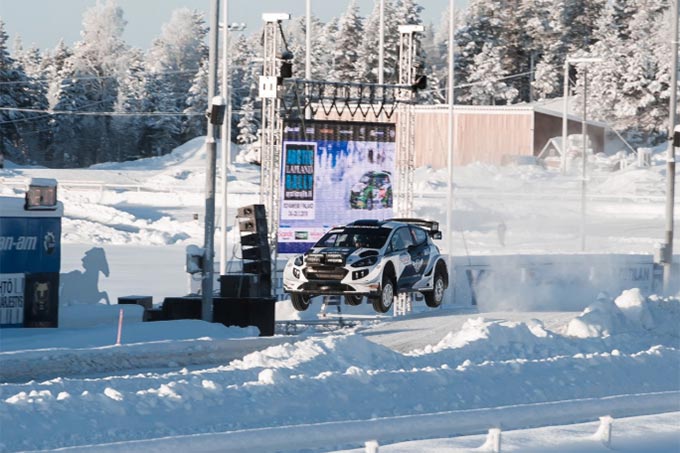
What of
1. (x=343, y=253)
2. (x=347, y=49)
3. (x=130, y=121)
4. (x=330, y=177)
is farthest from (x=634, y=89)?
(x=343, y=253)

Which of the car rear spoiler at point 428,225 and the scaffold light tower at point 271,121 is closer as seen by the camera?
the scaffold light tower at point 271,121

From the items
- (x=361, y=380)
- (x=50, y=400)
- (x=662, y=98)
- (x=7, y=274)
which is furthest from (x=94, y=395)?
(x=662, y=98)

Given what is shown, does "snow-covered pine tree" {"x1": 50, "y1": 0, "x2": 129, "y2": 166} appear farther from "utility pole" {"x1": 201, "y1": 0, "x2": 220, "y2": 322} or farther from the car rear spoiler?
"utility pole" {"x1": 201, "y1": 0, "x2": 220, "y2": 322}

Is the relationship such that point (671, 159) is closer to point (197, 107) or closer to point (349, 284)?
point (349, 284)

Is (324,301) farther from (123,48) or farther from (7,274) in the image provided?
(123,48)

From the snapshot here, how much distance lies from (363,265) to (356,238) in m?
1.05

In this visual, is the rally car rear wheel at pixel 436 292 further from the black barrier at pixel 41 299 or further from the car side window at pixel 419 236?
the black barrier at pixel 41 299

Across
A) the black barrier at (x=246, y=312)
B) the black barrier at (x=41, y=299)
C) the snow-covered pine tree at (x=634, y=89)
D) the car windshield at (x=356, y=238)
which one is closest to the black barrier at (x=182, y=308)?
the black barrier at (x=246, y=312)

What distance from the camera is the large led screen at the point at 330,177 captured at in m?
28.1

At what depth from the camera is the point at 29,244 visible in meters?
22.0

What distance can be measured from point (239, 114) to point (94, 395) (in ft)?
340

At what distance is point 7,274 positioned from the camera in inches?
851

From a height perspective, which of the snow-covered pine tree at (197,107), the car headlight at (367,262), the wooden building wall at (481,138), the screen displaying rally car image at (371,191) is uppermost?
the snow-covered pine tree at (197,107)

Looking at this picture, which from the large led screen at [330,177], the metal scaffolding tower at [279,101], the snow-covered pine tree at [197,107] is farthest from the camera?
the snow-covered pine tree at [197,107]
